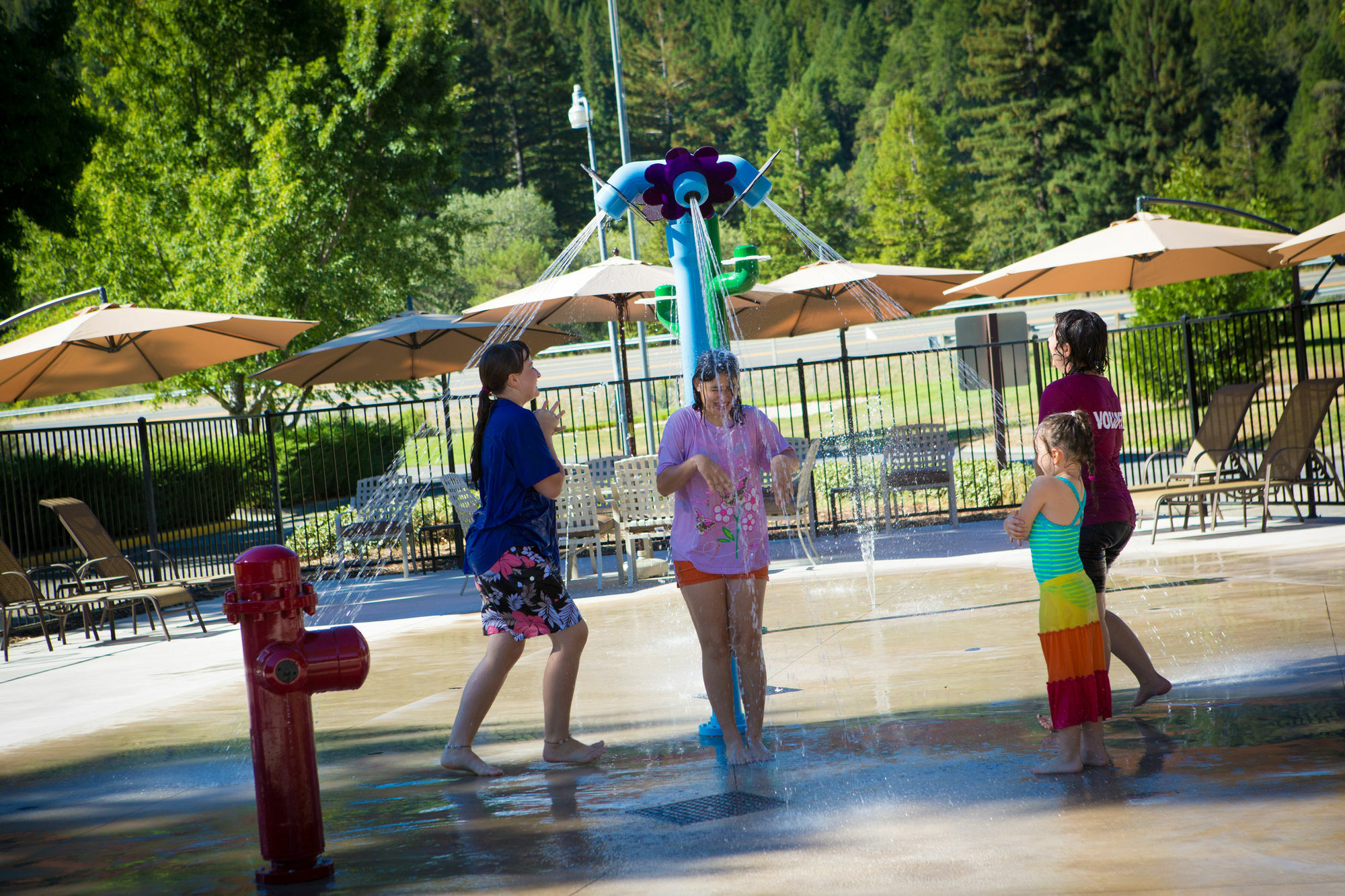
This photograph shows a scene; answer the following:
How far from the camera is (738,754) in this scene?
4.79 meters

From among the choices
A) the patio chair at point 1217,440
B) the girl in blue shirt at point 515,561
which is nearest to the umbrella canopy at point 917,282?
the patio chair at point 1217,440

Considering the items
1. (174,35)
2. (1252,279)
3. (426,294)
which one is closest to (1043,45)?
(426,294)

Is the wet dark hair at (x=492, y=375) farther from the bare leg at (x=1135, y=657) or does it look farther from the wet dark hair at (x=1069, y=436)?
the bare leg at (x=1135, y=657)

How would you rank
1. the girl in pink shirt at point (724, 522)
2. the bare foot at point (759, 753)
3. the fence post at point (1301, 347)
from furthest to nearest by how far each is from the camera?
the fence post at point (1301, 347) → the bare foot at point (759, 753) → the girl in pink shirt at point (724, 522)

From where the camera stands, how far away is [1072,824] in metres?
3.70

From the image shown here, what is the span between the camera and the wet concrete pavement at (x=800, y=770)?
3.55 meters

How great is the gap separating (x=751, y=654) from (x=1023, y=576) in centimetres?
489

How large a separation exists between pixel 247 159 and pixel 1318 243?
1569 centimetres

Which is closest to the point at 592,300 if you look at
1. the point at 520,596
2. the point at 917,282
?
the point at 917,282

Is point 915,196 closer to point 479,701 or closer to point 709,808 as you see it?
point 479,701

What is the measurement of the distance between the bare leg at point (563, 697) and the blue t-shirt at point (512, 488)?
1.18 feet

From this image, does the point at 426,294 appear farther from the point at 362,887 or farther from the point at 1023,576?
the point at 362,887

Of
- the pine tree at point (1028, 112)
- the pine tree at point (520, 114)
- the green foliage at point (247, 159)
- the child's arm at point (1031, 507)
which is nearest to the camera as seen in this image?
the child's arm at point (1031, 507)

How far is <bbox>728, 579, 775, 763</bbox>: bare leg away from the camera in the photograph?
4.77m
